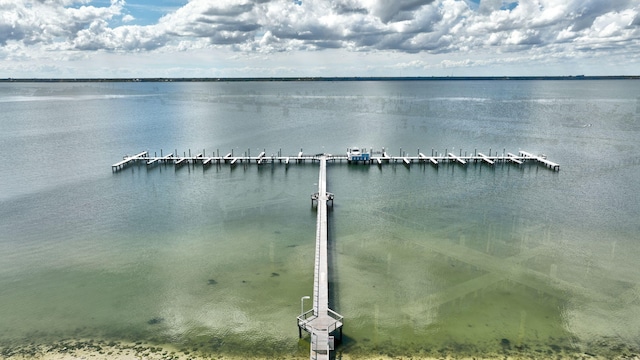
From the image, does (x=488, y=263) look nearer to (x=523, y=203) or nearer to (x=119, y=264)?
(x=523, y=203)

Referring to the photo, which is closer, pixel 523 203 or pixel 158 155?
pixel 523 203

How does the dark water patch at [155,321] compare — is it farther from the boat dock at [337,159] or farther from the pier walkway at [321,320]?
the boat dock at [337,159]

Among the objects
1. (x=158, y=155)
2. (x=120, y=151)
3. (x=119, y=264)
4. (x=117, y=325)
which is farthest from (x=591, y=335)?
(x=120, y=151)

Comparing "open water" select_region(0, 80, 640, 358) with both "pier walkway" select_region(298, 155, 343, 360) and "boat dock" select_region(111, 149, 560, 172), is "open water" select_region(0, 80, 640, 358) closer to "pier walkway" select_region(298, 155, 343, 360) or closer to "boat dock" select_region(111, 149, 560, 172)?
"pier walkway" select_region(298, 155, 343, 360)

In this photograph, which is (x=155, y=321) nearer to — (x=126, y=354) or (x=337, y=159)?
(x=126, y=354)

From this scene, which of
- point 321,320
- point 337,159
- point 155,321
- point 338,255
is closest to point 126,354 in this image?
point 155,321

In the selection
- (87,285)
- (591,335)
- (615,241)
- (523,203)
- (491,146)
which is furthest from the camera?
Answer: (491,146)
